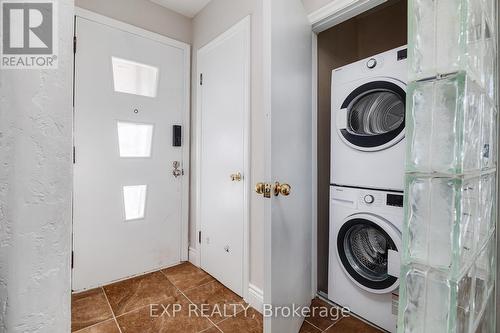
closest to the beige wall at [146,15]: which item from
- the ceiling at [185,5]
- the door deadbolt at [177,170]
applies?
the ceiling at [185,5]

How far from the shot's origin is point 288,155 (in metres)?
1.32

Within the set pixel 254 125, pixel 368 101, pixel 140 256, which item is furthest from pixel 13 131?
pixel 140 256

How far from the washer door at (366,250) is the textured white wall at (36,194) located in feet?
5.10

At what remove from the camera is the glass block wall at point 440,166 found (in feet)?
1.60

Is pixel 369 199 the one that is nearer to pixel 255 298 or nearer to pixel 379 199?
pixel 379 199

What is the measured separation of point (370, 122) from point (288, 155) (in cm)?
79

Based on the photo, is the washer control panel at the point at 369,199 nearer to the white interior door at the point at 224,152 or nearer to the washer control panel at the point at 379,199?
the washer control panel at the point at 379,199

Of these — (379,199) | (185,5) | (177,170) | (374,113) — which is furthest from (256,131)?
(185,5)

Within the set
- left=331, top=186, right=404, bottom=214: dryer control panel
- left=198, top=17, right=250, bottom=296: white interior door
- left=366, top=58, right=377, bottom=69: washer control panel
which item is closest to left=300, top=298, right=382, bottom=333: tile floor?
left=198, top=17, right=250, bottom=296: white interior door

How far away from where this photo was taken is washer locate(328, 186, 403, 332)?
4.76ft

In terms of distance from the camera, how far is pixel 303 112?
1533 mm

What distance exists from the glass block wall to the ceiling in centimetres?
230

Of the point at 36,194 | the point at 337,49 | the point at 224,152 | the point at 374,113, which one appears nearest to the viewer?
the point at 36,194

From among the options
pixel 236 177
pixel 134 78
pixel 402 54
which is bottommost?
pixel 236 177
